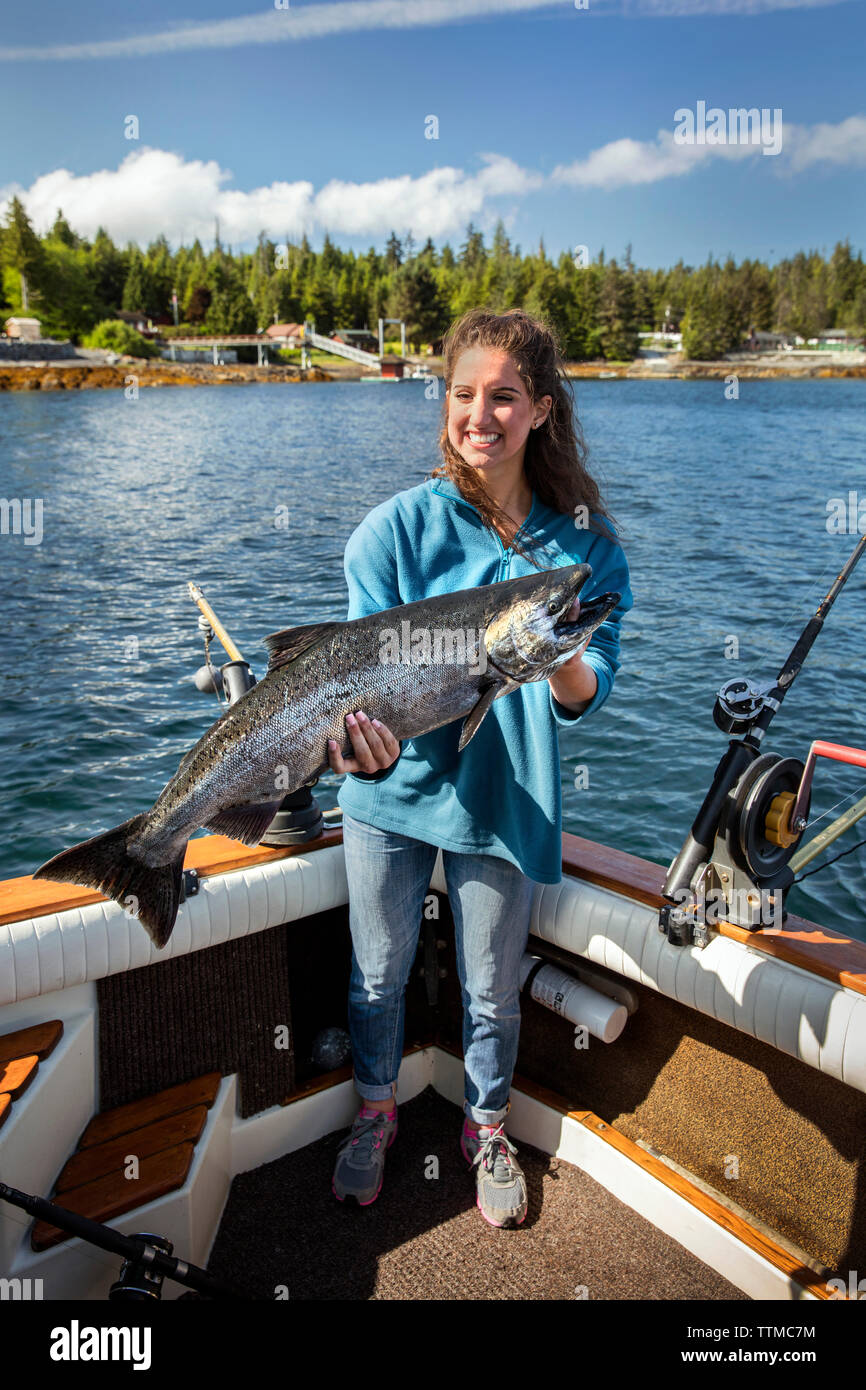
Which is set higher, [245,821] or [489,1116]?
[245,821]

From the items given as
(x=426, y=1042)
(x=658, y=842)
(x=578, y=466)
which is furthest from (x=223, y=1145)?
(x=658, y=842)

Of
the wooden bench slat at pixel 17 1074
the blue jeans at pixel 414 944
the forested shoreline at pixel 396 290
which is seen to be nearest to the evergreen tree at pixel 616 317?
the forested shoreline at pixel 396 290

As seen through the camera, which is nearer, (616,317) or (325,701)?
(325,701)

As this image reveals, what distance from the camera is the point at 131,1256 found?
258 centimetres

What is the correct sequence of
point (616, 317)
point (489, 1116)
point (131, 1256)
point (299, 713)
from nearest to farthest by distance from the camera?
point (131, 1256)
point (299, 713)
point (489, 1116)
point (616, 317)

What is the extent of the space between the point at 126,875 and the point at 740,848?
208 cm

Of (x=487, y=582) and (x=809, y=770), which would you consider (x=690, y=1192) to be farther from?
(x=487, y=582)

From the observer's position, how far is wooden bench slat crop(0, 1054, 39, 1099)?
2.91 m

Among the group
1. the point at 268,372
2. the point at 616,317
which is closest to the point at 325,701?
the point at 268,372

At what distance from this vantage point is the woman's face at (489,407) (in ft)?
10.1

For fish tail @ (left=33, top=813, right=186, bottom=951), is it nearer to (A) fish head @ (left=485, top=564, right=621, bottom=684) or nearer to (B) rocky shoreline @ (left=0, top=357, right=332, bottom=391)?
(A) fish head @ (left=485, top=564, right=621, bottom=684)

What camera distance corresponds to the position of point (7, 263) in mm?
116250

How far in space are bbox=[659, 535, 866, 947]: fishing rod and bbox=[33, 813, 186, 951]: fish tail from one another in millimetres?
1716
